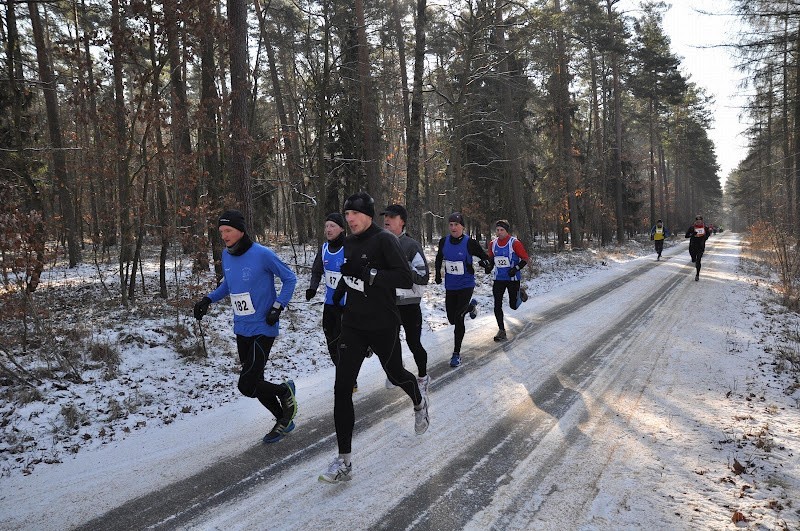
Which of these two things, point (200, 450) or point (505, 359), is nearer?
point (200, 450)

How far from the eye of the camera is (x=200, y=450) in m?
4.70

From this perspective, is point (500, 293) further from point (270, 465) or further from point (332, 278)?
point (270, 465)

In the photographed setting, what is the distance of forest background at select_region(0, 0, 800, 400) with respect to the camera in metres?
8.96

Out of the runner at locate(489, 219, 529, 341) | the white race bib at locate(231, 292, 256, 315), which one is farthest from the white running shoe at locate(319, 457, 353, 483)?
the runner at locate(489, 219, 529, 341)

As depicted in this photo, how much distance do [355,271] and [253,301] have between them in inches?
51.3

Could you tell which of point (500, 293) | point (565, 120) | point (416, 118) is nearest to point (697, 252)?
point (416, 118)

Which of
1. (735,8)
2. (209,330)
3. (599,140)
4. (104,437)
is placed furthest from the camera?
(599,140)

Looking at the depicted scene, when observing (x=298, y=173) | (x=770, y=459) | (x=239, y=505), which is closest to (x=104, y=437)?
(x=239, y=505)

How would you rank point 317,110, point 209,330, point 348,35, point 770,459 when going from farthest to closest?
point 348,35 → point 317,110 → point 209,330 → point 770,459

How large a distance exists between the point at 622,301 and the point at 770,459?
341 inches

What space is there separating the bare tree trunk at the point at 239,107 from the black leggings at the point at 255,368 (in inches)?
217

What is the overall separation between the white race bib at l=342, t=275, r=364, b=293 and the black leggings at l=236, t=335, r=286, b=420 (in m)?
1.19

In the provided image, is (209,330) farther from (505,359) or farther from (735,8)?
(735,8)

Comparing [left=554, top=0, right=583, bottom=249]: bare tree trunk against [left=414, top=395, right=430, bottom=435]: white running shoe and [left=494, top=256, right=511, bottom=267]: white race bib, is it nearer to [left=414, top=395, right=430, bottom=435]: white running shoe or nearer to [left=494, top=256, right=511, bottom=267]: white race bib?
[left=494, top=256, right=511, bottom=267]: white race bib
